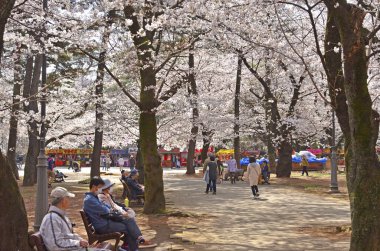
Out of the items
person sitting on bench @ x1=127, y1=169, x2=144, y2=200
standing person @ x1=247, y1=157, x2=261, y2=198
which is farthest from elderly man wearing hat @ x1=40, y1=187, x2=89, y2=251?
standing person @ x1=247, y1=157, x2=261, y2=198

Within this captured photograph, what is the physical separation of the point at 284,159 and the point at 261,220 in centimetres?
1741

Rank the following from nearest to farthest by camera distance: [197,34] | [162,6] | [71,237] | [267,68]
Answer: [71,237] → [162,6] → [197,34] → [267,68]

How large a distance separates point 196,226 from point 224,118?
21493 millimetres

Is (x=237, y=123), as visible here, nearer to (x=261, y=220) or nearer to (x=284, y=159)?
(x=284, y=159)

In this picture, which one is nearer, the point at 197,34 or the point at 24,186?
Result: the point at 197,34

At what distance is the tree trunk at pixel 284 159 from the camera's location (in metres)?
29.5

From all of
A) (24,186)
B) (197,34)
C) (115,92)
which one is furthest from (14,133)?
(197,34)

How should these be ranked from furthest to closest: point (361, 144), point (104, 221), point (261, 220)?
1. point (261, 220)
2. point (104, 221)
3. point (361, 144)

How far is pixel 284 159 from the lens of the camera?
97.2 feet

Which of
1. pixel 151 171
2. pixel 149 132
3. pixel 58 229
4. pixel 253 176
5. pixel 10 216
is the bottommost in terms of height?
pixel 58 229

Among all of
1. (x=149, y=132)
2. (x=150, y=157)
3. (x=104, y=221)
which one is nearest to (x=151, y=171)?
(x=150, y=157)

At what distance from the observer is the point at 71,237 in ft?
19.4

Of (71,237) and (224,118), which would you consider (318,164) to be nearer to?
(224,118)

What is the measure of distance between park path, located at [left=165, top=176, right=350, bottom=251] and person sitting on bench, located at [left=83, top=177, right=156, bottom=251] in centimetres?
134
